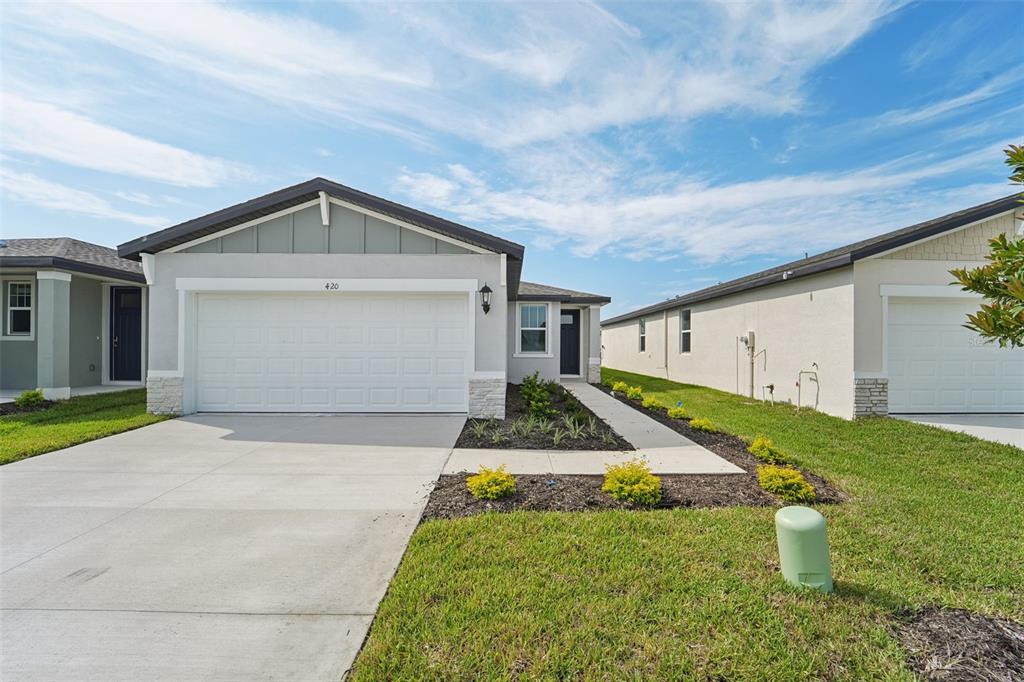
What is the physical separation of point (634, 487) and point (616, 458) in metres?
1.76

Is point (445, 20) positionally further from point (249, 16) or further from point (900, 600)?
point (900, 600)

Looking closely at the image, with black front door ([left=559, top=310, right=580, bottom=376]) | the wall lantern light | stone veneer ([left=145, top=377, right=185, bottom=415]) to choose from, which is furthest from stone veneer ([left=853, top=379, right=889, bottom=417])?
stone veneer ([left=145, top=377, right=185, bottom=415])

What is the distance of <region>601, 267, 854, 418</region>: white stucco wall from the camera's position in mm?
9391

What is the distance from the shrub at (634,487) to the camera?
4.35m

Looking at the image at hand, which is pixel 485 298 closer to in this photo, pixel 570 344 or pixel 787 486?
pixel 787 486

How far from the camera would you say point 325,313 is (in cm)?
909

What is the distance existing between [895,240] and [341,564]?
10.9 meters

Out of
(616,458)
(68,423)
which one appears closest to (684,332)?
(616,458)

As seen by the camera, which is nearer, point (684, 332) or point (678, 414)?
point (678, 414)

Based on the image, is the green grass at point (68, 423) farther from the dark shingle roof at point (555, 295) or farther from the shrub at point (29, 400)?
the dark shingle roof at point (555, 295)

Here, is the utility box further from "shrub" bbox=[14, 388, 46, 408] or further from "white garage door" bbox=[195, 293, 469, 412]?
"shrub" bbox=[14, 388, 46, 408]

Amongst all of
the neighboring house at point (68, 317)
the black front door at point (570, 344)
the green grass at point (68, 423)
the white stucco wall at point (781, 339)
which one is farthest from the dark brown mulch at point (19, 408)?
the white stucco wall at point (781, 339)

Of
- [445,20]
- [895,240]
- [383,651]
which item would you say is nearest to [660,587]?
[383,651]

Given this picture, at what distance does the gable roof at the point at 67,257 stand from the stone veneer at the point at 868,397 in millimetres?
17085
